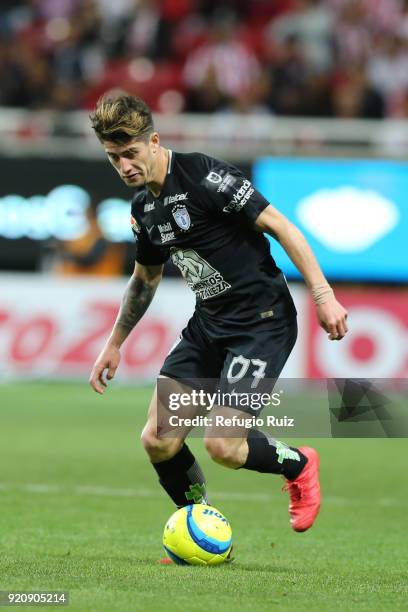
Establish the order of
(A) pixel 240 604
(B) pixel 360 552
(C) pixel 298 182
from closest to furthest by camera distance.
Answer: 1. (A) pixel 240 604
2. (B) pixel 360 552
3. (C) pixel 298 182

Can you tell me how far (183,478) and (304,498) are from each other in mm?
580

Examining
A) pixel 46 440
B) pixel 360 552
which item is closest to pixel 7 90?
pixel 46 440

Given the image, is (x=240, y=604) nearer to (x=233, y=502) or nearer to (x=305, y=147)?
Result: (x=233, y=502)

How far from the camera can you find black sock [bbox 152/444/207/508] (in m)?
5.84

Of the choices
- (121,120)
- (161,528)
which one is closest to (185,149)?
(161,528)

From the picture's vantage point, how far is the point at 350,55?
16812 millimetres

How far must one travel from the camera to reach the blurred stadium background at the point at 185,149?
14.6 meters

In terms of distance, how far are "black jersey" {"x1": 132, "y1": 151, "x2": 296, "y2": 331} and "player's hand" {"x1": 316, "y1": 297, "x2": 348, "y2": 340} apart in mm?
563

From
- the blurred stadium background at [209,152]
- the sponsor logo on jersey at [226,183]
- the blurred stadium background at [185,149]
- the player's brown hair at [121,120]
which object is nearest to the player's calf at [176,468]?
the sponsor logo on jersey at [226,183]

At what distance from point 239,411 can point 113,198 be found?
34.6ft

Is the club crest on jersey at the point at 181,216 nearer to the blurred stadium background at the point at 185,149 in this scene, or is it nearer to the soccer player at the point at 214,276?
the soccer player at the point at 214,276

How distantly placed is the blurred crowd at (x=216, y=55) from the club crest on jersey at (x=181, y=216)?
10.6 m

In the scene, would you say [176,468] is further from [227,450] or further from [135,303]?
[135,303]

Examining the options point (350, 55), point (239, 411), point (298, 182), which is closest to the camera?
point (239, 411)
